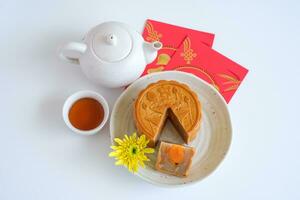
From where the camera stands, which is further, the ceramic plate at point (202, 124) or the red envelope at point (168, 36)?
the red envelope at point (168, 36)

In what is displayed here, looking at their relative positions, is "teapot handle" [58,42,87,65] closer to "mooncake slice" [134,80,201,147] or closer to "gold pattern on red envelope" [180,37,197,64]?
"mooncake slice" [134,80,201,147]

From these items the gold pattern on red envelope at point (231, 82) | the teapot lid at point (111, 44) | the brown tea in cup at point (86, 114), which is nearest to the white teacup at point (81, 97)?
the brown tea in cup at point (86, 114)

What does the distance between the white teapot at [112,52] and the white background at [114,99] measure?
127 mm

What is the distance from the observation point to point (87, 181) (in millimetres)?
882

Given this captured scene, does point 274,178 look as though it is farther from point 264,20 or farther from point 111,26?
point 111,26

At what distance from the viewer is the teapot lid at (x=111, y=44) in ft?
2.70

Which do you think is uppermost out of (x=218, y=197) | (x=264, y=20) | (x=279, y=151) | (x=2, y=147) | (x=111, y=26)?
(x=264, y=20)

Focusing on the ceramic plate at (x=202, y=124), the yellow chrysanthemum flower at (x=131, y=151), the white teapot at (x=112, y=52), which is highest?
the white teapot at (x=112, y=52)

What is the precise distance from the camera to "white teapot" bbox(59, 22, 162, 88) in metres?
0.83

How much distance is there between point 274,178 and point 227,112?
240 millimetres

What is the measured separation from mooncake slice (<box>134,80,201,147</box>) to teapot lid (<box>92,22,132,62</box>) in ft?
0.43

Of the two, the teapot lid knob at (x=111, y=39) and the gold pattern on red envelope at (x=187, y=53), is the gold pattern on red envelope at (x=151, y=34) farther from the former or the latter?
the teapot lid knob at (x=111, y=39)

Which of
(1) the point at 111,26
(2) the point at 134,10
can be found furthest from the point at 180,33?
(1) the point at 111,26

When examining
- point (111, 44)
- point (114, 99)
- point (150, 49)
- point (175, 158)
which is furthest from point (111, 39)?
point (175, 158)
